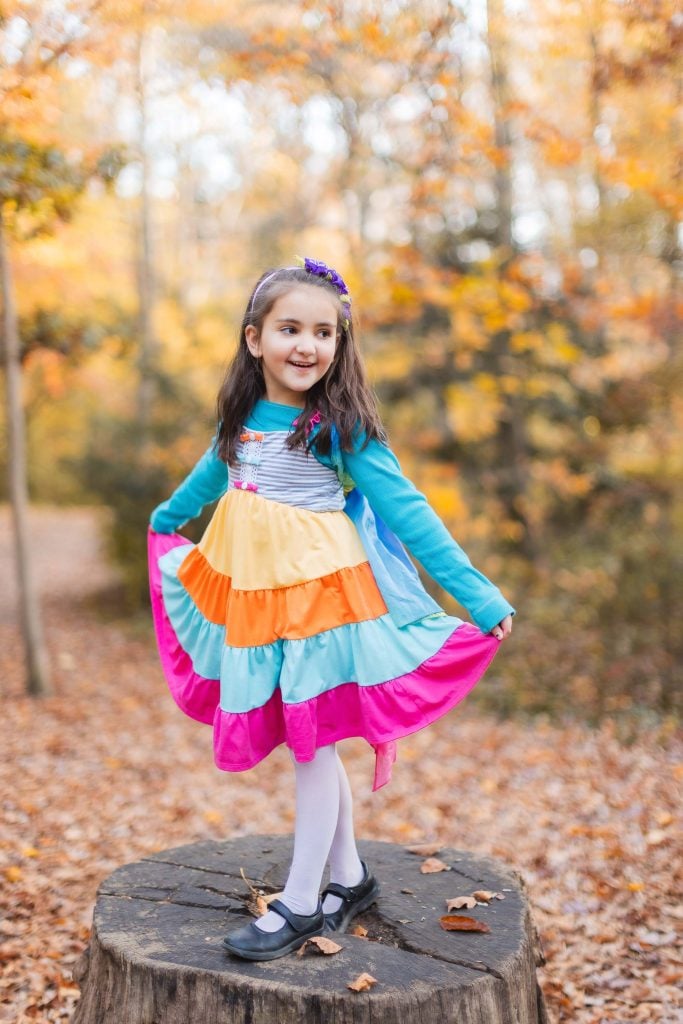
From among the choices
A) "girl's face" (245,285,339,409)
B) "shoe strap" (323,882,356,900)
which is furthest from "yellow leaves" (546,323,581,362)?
"shoe strap" (323,882,356,900)

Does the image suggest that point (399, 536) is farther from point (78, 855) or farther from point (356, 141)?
point (356, 141)

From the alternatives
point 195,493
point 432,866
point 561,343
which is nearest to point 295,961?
point 432,866

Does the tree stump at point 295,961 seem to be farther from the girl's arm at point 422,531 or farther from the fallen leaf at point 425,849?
the girl's arm at point 422,531

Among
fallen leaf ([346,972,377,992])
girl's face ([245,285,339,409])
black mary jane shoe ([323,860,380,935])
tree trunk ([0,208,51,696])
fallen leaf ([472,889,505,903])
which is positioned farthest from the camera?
tree trunk ([0,208,51,696])

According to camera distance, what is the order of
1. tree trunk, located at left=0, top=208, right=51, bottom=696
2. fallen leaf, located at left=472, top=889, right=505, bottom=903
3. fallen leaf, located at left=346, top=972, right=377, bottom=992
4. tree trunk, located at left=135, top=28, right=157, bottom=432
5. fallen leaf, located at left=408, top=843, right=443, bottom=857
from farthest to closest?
tree trunk, located at left=135, top=28, right=157, bottom=432 < tree trunk, located at left=0, top=208, right=51, bottom=696 < fallen leaf, located at left=408, top=843, right=443, bottom=857 < fallen leaf, located at left=472, top=889, right=505, bottom=903 < fallen leaf, located at left=346, top=972, right=377, bottom=992

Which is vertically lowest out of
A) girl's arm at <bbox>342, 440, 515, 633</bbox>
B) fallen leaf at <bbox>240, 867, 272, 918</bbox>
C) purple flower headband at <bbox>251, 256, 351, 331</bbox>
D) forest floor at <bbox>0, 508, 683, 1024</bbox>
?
forest floor at <bbox>0, 508, 683, 1024</bbox>

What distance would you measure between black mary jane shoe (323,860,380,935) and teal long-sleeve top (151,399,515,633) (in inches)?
39.1

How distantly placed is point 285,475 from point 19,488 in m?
4.19

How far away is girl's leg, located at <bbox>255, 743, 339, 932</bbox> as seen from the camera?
254 centimetres

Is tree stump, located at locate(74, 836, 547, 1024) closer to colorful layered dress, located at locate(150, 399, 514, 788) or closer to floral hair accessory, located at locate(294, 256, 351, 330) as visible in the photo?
colorful layered dress, located at locate(150, 399, 514, 788)

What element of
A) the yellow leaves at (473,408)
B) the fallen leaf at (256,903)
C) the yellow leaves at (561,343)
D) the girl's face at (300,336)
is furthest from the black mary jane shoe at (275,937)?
the yellow leaves at (473,408)

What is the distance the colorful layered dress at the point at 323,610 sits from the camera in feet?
8.06

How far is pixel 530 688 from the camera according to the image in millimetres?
6945

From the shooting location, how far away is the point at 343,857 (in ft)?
9.21
